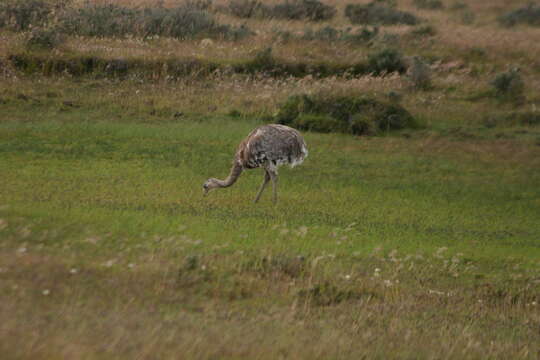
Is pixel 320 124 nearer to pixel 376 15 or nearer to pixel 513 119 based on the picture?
pixel 513 119

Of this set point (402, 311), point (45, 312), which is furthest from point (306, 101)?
point (45, 312)

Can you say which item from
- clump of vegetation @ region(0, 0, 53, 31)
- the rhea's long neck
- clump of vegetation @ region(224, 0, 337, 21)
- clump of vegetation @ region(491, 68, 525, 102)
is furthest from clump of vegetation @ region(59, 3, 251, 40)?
the rhea's long neck

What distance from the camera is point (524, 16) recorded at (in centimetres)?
3709

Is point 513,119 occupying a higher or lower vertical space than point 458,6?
lower

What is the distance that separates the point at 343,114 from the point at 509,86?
7069mm

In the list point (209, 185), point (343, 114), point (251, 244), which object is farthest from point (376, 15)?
point (251, 244)

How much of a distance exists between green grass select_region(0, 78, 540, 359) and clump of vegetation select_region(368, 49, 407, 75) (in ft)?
23.2

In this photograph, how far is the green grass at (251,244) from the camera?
257 inches

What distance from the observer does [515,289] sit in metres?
11.2

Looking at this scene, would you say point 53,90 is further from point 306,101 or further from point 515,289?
point 515,289

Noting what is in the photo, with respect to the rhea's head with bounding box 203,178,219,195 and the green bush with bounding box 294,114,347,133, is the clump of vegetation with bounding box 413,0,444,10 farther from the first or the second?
the rhea's head with bounding box 203,178,219,195

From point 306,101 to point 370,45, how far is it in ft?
32.9

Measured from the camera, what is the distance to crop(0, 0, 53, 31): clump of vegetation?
28.7 m

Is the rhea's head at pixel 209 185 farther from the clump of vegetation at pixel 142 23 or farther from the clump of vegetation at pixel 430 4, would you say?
the clump of vegetation at pixel 430 4
